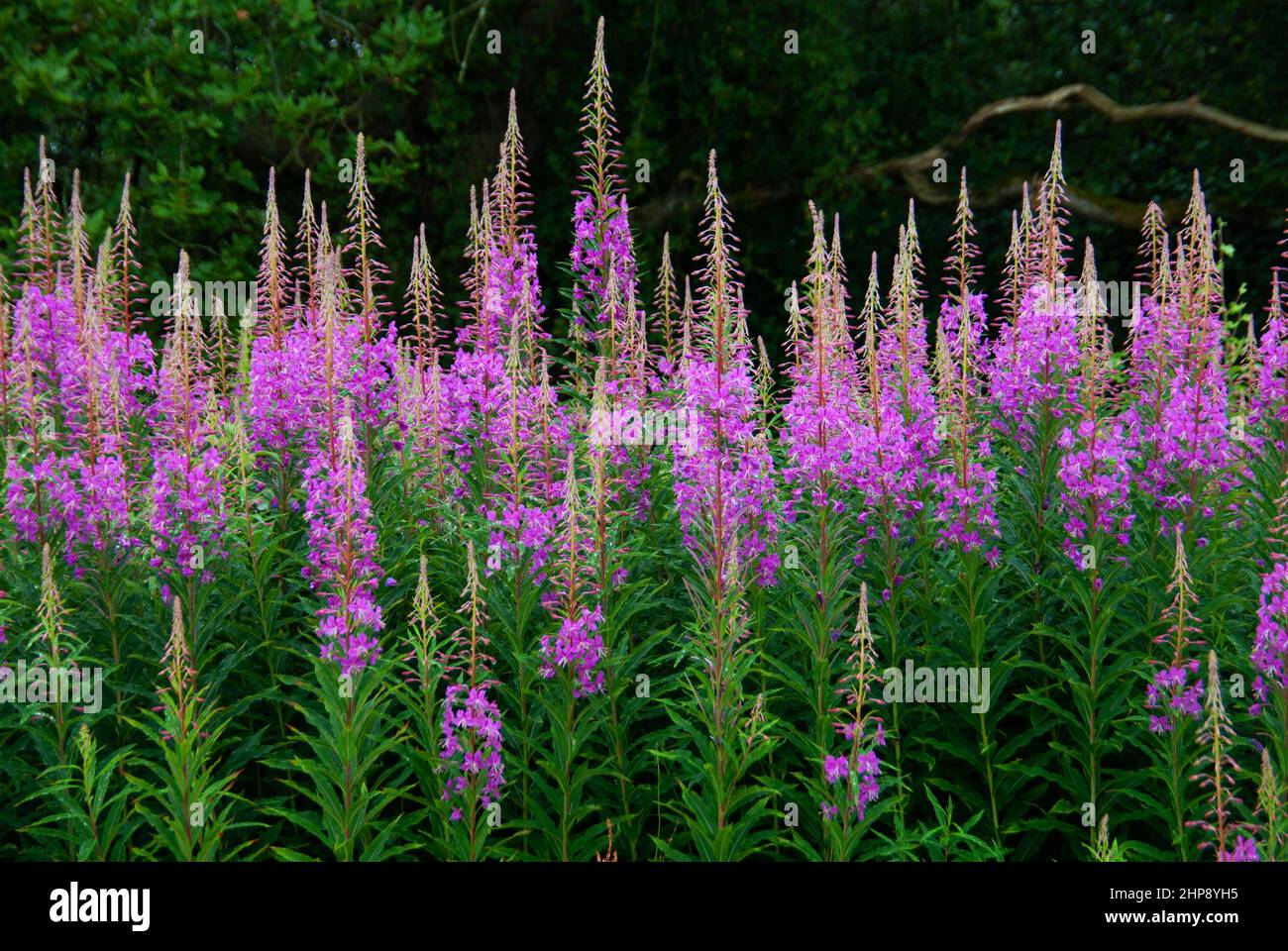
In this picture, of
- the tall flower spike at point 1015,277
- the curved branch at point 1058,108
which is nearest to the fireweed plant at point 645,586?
the tall flower spike at point 1015,277

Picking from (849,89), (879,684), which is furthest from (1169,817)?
(849,89)

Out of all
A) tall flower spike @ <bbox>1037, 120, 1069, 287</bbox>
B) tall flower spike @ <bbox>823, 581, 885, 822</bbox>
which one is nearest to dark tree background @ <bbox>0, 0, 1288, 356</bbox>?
tall flower spike @ <bbox>1037, 120, 1069, 287</bbox>

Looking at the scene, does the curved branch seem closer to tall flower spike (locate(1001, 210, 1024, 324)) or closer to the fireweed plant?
tall flower spike (locate(1001, 210, 1024, 324))

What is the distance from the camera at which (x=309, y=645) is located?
5285 millimetres

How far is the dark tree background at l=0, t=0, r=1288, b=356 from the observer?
537 inches

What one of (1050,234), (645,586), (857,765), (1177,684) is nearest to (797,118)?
(1050,234)

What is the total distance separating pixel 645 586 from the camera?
5352mm

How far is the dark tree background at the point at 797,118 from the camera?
13641 mm

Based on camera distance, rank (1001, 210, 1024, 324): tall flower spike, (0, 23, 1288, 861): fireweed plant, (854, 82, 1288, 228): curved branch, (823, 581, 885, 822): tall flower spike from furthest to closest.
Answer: (854, 82, 1288, 228): curved branch → (1001, 210, 1024, 324): tall flower spike → (0, 23, 1288, 861): fireweed plant → (823, 581, 885, 822): tall flower spike

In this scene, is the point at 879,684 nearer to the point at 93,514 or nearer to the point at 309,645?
the point at 309,645

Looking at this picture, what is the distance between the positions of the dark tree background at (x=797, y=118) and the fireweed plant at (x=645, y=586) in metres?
7.23

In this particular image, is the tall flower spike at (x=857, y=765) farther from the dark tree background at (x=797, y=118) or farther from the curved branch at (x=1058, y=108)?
the curved branch at (x=1058, y=108)

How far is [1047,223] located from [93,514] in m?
4.01

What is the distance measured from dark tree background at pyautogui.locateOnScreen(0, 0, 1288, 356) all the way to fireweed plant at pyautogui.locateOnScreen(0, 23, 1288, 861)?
7.23m
